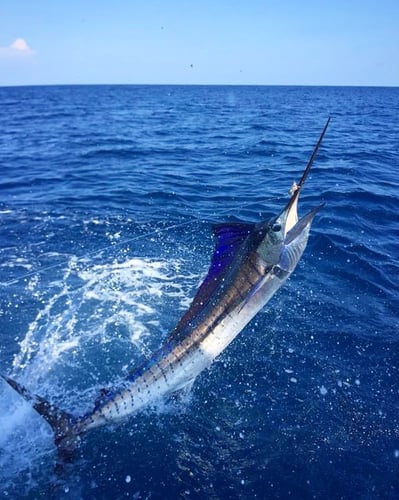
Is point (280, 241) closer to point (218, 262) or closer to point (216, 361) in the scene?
point (218, 262)

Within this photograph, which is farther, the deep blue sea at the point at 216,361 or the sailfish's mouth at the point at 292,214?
the sailfish's mouth at the point at 292,214

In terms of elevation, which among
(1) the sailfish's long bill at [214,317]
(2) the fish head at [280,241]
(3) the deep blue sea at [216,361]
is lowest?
(3) the deep blue sea at [216,361]

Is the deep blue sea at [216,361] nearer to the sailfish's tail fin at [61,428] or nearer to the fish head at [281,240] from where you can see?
the sailfish's tail fin at [61,428]

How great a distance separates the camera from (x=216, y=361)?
5285 millimetres

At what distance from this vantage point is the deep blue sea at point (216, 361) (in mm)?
3916

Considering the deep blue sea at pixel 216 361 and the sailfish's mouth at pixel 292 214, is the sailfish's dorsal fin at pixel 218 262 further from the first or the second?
the deep blue sea at pixel 216 361

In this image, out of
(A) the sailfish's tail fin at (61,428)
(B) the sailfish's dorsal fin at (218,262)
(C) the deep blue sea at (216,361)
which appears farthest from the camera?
(B) the sailfish's dorsal fin at (218,262)

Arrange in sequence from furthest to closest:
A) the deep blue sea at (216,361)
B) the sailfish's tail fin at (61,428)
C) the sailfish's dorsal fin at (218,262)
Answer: the sailfish's dorsal fin at (218,262)
the deep blue sea at (216,361)
the sailfish's tail fin at (61,428)

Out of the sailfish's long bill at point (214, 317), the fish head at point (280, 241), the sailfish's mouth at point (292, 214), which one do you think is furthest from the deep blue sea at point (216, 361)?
the sailfish's mouth at point (292, 214)

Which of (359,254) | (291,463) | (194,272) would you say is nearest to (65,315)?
(194,272)

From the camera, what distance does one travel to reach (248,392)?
15.7ft

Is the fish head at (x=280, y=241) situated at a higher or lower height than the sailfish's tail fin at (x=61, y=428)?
higher

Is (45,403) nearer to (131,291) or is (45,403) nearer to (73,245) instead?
(131,291)

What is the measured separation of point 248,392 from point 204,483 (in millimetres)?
1283
